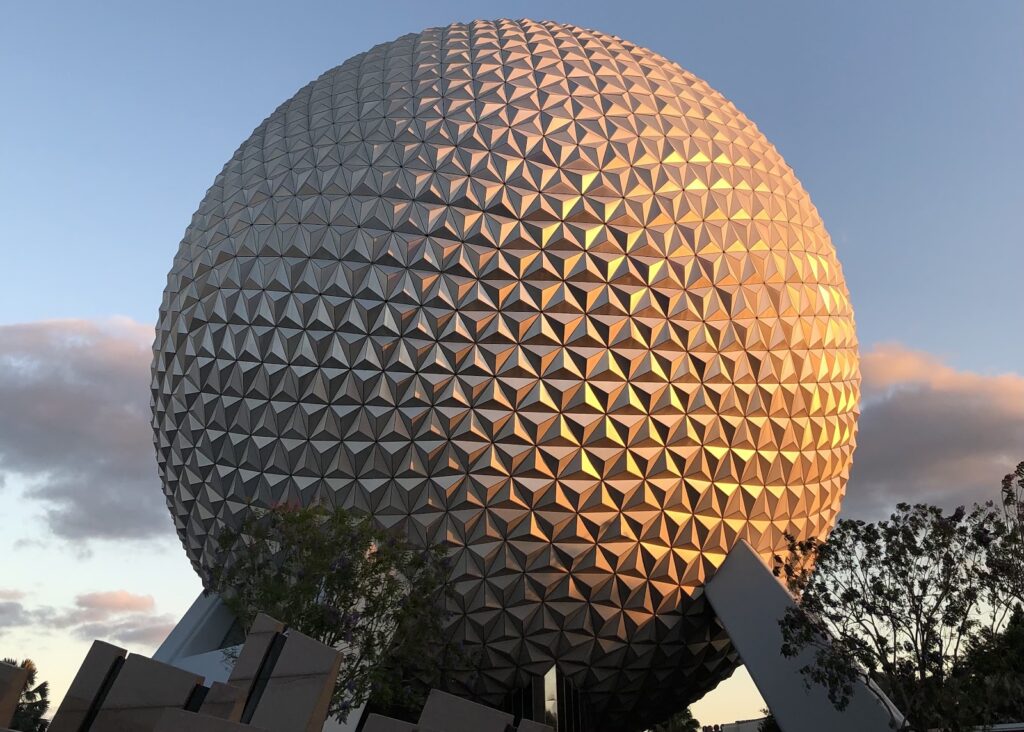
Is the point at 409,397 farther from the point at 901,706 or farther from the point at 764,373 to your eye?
the point at 901,706

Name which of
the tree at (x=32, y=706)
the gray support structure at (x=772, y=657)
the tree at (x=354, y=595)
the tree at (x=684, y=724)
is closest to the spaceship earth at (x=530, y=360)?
the gray support structure at (x=772, y=657)

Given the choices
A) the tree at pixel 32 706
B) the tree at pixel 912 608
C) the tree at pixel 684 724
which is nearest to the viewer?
the tree at pixel 912 608

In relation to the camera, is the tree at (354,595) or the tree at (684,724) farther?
the tree at (684,724)

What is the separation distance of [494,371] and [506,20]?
12.5 metres

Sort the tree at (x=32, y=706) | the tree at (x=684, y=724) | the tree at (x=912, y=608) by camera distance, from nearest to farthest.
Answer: the tree at (x=912, y=608) → the tree at (x=32, y=706) → the tree at (x=684, y=724)

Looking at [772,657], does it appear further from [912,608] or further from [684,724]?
[684,724]

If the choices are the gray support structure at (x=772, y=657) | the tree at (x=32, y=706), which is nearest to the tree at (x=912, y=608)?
the gray support structure at (x=772, y=657)

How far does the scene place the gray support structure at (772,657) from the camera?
14922mm

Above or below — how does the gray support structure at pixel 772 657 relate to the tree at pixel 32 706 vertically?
above

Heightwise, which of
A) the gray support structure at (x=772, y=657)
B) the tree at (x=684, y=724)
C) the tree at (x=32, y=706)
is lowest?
the tree at (x=32, y=706)

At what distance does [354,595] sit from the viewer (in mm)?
15664

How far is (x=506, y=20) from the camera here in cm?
2450

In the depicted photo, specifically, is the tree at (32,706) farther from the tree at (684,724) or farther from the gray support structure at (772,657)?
the tree at (684,724)

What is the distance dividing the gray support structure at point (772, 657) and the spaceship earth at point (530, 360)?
0.64m
